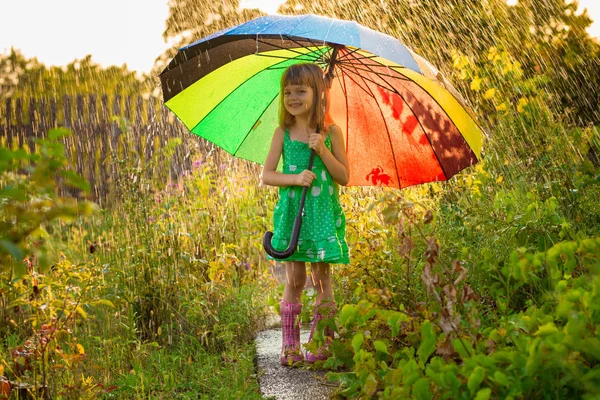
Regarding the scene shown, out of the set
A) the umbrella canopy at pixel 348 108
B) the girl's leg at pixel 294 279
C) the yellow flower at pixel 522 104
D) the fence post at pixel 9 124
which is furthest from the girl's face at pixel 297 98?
the fence post at pixel 9 124

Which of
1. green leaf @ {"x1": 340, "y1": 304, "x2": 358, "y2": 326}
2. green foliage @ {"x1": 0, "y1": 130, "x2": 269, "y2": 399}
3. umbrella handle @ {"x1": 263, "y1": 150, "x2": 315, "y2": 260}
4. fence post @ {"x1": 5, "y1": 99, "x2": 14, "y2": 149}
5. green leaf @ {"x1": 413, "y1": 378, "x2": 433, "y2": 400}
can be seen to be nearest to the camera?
green leaf @ {"x1": 413, "y1": 378, "x2": 433, "y2": 400}

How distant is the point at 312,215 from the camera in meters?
3.45

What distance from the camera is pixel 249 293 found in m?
4.36

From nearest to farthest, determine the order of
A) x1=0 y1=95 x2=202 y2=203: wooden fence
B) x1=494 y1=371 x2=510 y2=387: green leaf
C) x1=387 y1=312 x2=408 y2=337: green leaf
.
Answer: x1=494 y1=371 x2=510 y2=387: green leaf
x1=387 y1=312 x2=408 y2=337: green leaf
x1=0 y1=95 x2=202 y2=203: wooden fence

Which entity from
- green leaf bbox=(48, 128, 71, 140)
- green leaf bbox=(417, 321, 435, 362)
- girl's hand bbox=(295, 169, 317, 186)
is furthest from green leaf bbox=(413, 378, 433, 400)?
girl's hand bbox=(295, 169, 317, 186)

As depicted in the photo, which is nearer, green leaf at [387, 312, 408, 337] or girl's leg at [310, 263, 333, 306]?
green leaf at [387, 312, 408, 337]

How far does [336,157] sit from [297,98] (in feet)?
1.21

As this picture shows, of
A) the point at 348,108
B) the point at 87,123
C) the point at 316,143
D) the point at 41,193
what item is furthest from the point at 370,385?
the point at 87,123

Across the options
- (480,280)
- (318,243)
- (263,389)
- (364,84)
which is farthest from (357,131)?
(263,389)

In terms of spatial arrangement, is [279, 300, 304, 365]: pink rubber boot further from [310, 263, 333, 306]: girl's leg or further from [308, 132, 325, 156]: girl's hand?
[308, 132, 325, 156]: girl's hand

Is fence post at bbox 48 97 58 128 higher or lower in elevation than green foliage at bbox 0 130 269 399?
higher

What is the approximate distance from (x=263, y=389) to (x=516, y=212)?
5.40ft

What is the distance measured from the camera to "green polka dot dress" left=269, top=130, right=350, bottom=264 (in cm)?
340

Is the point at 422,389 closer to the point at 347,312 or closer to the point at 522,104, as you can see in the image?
the point at 347,312
